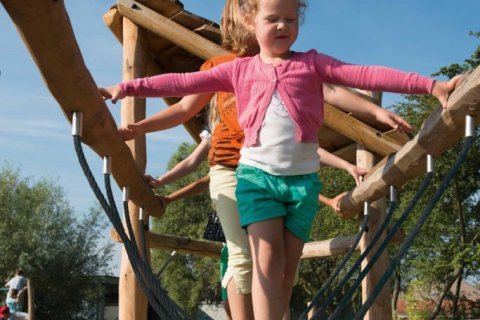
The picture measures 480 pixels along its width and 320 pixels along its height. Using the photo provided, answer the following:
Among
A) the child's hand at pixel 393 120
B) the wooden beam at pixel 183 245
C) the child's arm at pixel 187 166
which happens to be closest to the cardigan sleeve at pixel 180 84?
the child's hand at pixel 393 120

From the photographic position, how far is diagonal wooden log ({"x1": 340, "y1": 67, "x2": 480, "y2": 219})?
169 centimetres

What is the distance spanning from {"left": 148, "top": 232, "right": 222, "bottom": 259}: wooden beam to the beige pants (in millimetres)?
2888

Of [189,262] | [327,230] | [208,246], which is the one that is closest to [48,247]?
[189,262]

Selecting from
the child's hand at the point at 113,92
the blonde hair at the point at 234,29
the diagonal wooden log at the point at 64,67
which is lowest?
the diagonal wooden log at the point at 64,67

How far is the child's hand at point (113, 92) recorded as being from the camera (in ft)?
6.24

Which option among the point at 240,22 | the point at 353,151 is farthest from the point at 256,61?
the point at 353,151

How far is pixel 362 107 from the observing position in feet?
6.49

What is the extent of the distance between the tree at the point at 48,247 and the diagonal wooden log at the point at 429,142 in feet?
78.9

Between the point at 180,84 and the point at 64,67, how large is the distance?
415 mm

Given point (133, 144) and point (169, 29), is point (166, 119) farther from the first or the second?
point (169, 29)

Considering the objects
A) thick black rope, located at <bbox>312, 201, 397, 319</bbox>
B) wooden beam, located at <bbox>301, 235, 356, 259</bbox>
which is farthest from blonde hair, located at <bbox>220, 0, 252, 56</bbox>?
wooden beam, located at <bbox>301, 235, 356, 259</bbox>

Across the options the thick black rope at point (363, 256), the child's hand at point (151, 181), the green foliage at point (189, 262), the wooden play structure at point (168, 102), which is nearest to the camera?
the wooden play structure at point (168, 102)

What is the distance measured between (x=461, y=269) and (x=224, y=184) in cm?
1678

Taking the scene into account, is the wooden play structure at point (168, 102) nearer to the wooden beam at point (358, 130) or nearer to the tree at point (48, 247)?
the wooden beam at point (358, 130)
